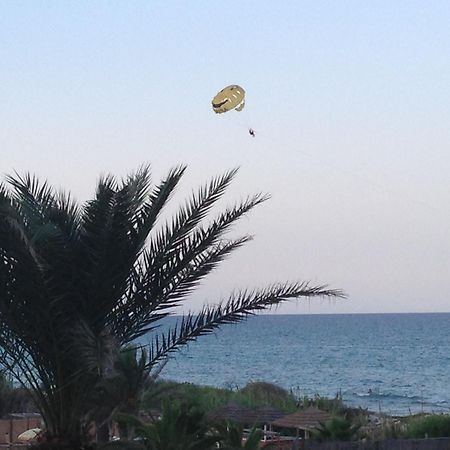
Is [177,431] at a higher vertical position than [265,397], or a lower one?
lower

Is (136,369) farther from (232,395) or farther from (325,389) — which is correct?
(325,389)

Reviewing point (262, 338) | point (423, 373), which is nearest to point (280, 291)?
point (423, 373)

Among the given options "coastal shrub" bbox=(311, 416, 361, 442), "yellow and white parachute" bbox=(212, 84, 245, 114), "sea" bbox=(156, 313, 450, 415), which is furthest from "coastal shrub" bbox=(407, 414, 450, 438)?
"sea" bbox=(156, 313, 450, 415)

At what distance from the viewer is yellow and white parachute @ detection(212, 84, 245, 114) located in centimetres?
1731

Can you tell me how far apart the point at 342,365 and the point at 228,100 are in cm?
8697

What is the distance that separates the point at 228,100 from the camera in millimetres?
17328

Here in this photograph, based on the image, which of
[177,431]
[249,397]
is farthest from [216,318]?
[249,397]

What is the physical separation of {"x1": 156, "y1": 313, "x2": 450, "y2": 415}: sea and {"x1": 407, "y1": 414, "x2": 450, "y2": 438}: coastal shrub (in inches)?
1106

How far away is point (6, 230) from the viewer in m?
12.5

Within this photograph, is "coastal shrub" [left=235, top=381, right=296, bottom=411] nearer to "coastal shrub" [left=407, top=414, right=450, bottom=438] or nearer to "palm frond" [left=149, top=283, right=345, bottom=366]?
"coastal shrub" [left=407, top=414, right=450, bottom=438]

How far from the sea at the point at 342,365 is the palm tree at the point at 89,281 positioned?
37.4 m

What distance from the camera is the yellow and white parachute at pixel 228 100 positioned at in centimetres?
1731

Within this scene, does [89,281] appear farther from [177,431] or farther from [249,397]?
[249,397]

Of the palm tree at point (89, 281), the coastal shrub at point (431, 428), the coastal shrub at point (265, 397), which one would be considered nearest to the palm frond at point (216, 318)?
the palm tree at point (89, 281)
